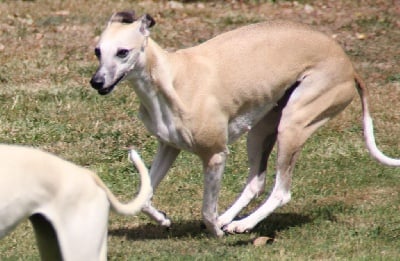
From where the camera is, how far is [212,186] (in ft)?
25.5

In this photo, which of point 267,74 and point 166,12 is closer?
point 267,74

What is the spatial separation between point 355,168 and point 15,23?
5772 millimetres

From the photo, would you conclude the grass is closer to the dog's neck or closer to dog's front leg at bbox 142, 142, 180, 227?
dog's front leg at bbox 142, 142, 180, 227

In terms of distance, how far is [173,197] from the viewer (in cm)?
852

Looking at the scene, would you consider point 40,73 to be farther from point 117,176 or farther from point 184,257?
point 184,257

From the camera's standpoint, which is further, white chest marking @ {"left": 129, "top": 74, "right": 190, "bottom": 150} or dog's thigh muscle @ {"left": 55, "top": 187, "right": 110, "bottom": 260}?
white chest marking @ {"left": 129, "top": 74, "right": 190, "bottom": 150}

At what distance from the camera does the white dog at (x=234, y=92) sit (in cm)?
754

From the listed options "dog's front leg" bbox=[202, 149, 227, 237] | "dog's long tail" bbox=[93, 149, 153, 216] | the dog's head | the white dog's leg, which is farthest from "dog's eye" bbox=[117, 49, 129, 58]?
"dog's long tail" bbox=[93, 149, 153, 216]

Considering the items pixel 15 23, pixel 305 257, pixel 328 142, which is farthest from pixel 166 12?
pixel 305 257

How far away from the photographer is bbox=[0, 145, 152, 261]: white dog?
509 cm

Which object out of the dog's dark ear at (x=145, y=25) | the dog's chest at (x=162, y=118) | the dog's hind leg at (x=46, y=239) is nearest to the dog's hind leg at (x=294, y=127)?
the dog's chest at (x=162, y=118)

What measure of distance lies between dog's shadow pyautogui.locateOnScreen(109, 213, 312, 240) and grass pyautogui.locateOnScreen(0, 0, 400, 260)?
0.01 m

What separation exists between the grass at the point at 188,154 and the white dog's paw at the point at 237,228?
0.09 m

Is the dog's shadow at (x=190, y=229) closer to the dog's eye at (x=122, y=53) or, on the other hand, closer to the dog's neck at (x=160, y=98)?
the dog's neck at (x=160, y=98)
